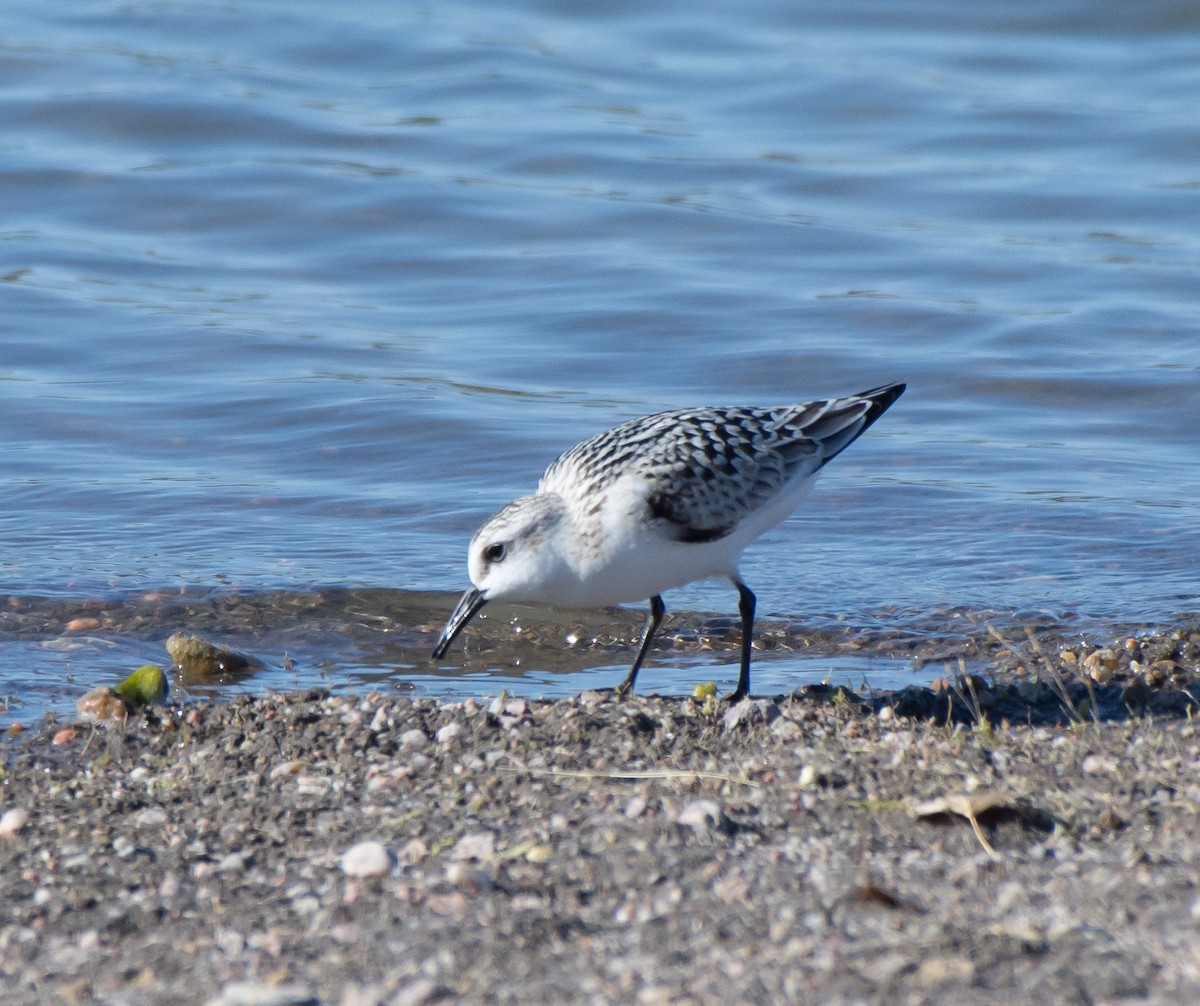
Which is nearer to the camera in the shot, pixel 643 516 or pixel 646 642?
pixel 643 516

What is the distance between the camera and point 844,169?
15391 mm

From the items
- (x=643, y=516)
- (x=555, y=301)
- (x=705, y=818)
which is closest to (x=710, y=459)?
(x=643, y=516)

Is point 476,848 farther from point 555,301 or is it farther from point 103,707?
point 555,301

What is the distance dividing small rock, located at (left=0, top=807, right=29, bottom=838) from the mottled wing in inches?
86.5

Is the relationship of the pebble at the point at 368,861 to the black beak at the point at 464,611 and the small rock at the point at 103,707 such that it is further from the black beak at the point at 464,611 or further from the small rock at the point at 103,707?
the small rock at the point at 103,707

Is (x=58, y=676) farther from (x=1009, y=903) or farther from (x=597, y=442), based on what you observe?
(x=1009, y=903)

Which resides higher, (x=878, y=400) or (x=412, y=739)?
(x=878, y=400)

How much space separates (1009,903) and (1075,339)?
334 inches

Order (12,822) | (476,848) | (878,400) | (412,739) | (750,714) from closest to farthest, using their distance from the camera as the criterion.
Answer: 1. (476,848)
2. (12,822)
3. (412,739)
4. (750,714)
5. (878,400)

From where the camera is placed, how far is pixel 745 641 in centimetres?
653

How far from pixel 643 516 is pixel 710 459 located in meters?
0.39

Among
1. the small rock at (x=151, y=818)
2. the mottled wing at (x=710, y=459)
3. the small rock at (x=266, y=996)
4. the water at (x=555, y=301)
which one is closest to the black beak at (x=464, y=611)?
the mottled wing at (x=710, y=459)

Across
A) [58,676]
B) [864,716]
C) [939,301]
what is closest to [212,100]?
[939,301]

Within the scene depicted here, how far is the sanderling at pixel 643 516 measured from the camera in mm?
6059
